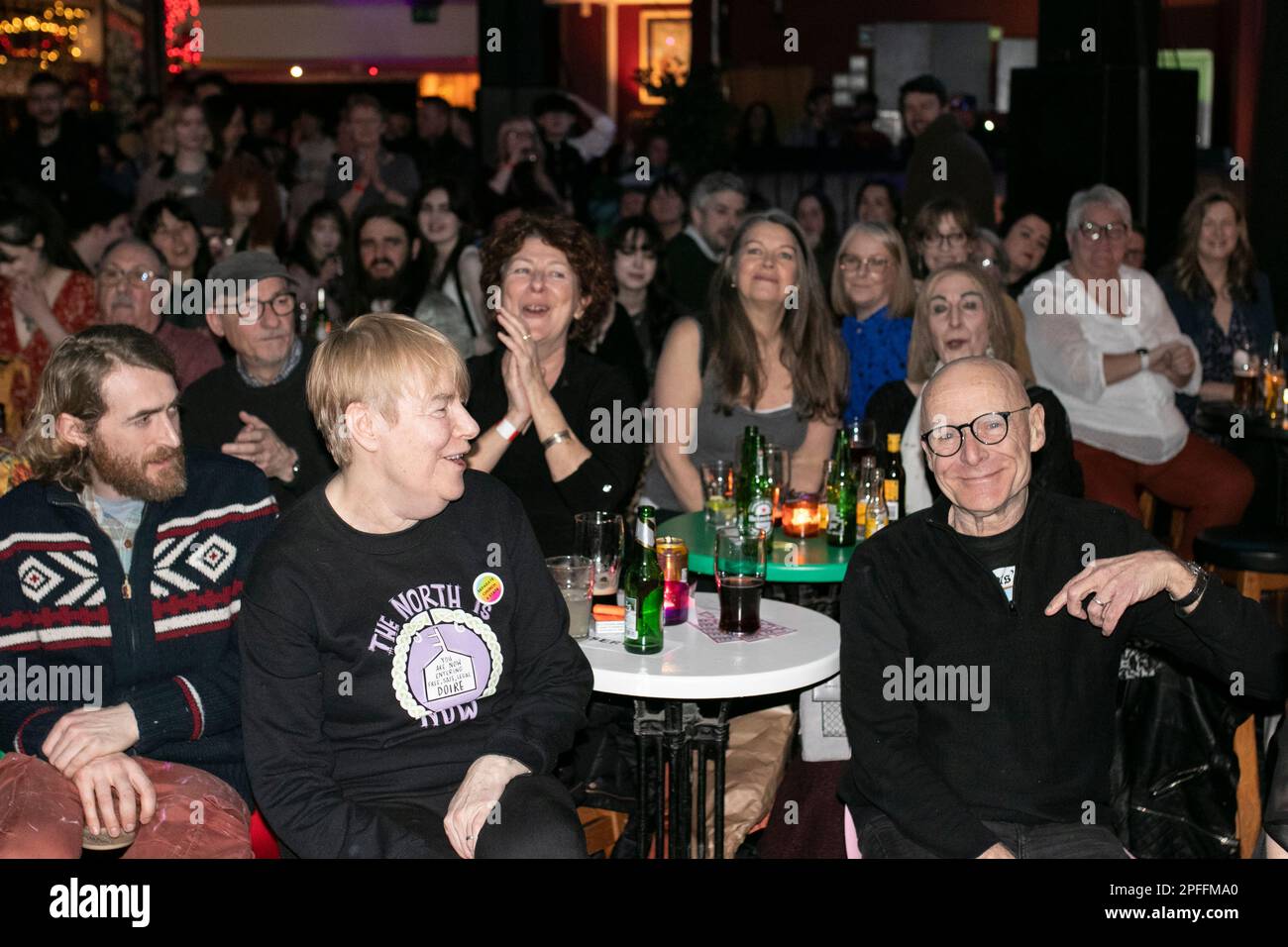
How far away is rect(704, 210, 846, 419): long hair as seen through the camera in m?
4.36

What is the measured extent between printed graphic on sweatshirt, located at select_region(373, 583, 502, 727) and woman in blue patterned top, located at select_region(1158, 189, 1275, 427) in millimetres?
4055

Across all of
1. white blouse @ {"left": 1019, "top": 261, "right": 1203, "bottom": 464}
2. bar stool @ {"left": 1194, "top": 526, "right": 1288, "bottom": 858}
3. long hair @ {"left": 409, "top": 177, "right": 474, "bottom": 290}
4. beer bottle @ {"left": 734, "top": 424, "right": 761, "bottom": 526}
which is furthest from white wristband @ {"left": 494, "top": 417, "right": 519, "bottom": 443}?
long hair @ {"left": 409, "top": 177, "right": 474, "bottom": 290}

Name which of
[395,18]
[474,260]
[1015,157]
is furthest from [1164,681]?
[395,18]

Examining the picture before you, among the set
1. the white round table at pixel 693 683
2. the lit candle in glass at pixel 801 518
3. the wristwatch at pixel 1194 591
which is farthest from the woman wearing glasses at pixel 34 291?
the wristwatch at pixel 1194 591

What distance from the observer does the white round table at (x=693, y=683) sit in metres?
2.72

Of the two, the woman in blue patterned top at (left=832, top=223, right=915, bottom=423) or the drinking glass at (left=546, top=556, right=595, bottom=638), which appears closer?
the drinking glass at (left=546, top=556, right=595, bottom=638)

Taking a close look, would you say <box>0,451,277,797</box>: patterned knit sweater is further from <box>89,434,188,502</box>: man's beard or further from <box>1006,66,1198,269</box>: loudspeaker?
<box>1006,66,1198,269</box>: loudspeaker

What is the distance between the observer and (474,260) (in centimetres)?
600

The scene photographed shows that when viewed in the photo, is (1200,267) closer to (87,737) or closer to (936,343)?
A: (936,343)

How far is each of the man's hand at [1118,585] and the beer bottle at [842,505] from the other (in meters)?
1.19

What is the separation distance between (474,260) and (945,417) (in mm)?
3690

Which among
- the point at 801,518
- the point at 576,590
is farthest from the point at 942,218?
the point at 576,590

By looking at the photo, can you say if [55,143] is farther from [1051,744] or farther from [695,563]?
[1051,744]

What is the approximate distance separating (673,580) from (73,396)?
1.27 m
